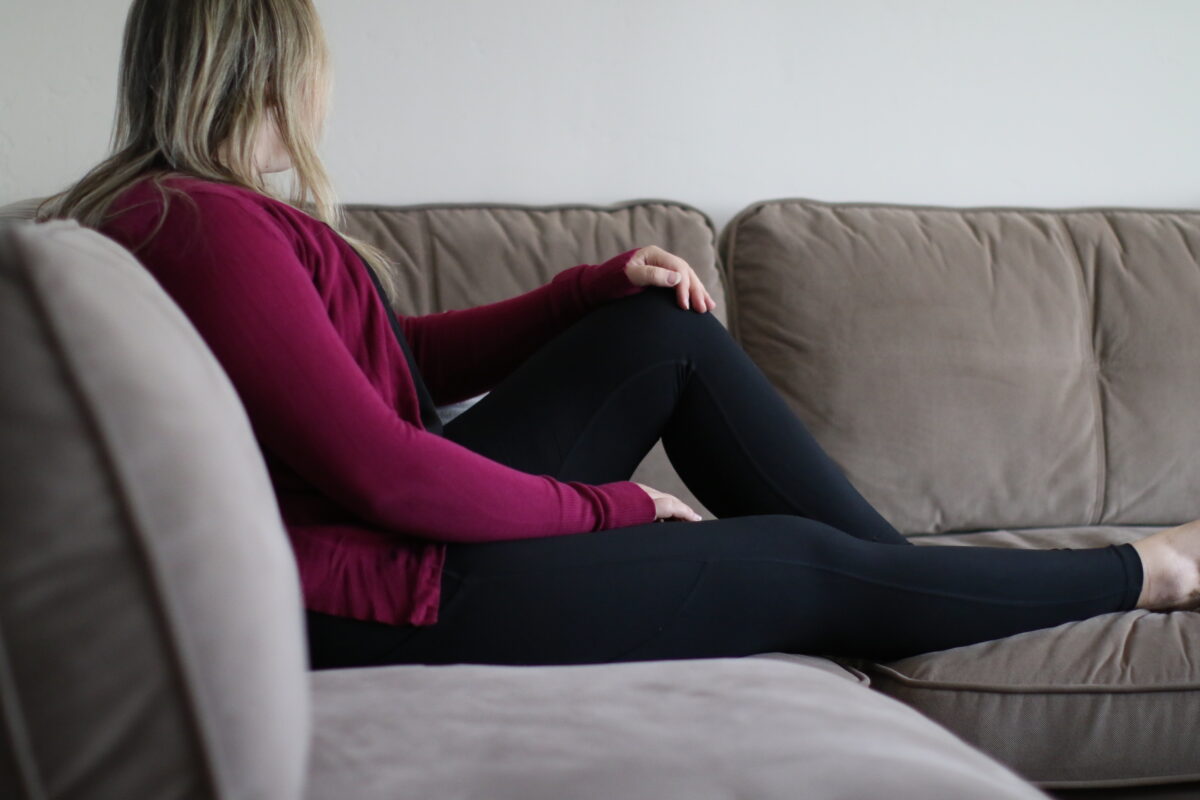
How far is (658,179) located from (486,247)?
17.8 inches

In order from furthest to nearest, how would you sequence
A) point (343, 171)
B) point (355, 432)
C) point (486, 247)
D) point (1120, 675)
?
point (343, 171) < point (486, 247) < point (1120, 675) < point (355, 432)

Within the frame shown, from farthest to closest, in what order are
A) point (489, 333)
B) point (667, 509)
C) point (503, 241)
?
point (503, 241) → point (489, 333) → point (667, 509)

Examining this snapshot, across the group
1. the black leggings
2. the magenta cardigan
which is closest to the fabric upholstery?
the black leggings

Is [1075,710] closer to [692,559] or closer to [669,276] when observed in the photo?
[692,559]

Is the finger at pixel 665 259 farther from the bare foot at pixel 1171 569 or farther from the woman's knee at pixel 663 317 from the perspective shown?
the bare foot at pixel 1171 569

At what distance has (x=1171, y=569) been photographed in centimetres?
109

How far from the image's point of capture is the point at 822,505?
1124mm

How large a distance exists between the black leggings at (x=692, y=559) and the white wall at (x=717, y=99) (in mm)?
733

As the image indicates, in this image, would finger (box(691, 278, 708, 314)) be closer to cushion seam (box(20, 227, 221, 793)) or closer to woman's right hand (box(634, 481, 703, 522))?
woman's right hand (box(634, 481, 703, 522))

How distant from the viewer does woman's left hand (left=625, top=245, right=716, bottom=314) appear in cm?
116

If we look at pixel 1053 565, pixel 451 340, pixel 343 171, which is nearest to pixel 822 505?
pixel 1053 565

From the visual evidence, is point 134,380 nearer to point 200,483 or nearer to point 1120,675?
point 200,483

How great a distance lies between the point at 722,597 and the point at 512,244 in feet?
2.69

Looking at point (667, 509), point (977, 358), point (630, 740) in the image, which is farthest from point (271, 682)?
point (977, 358)
